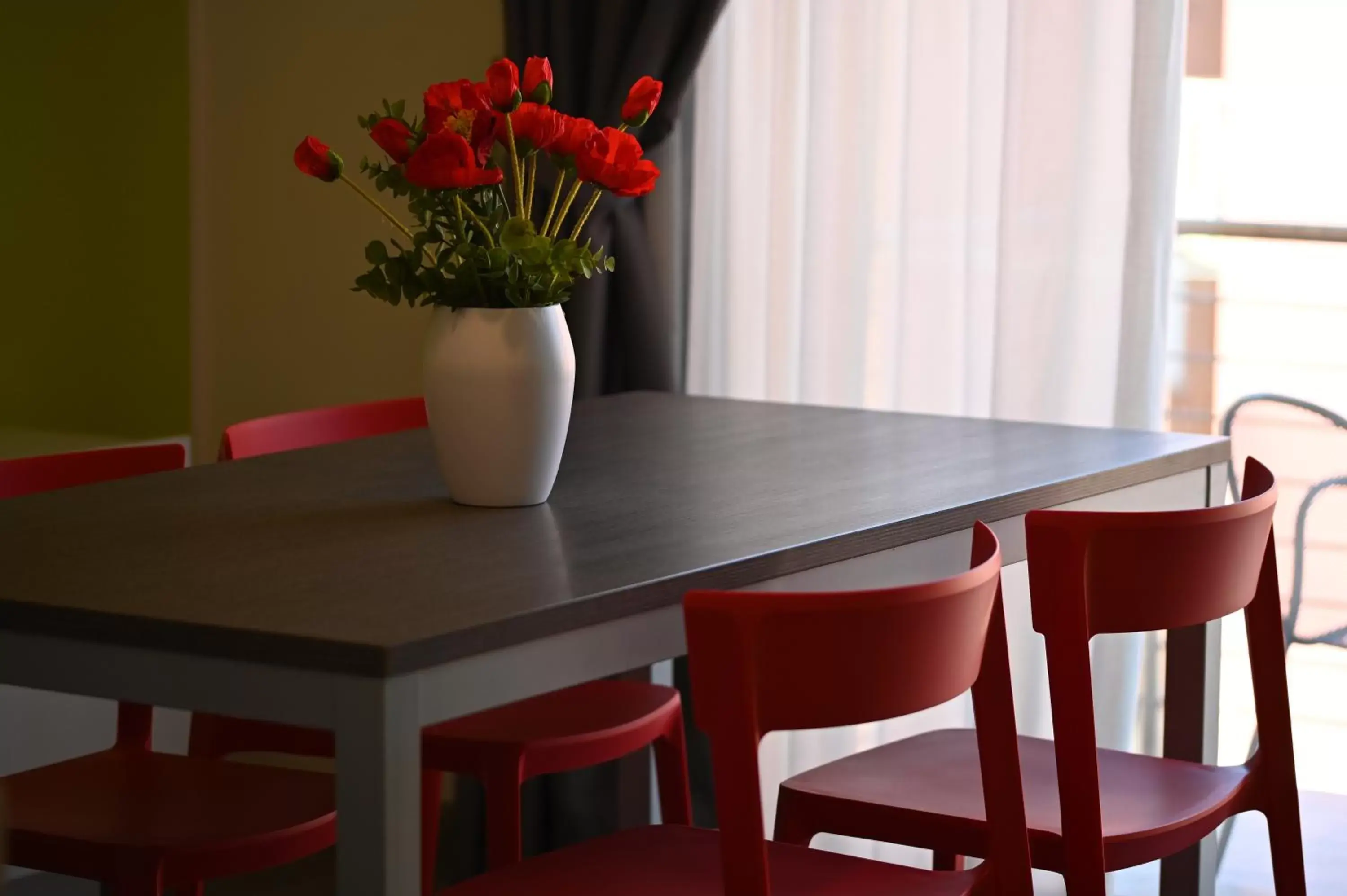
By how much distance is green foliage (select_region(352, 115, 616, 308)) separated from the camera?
75.9 inches

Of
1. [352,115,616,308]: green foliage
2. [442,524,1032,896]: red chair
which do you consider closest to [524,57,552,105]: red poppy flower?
[352,115,616,308]: green foliage

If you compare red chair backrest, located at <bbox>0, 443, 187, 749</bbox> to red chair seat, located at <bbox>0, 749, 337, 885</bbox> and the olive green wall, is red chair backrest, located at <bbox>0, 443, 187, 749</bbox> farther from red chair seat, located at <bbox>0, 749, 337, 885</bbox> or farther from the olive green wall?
the olive green wall

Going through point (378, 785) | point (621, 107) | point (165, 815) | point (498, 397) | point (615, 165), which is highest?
point (621, 107)

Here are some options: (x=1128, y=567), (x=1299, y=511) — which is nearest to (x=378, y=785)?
(x=1128, y=567)

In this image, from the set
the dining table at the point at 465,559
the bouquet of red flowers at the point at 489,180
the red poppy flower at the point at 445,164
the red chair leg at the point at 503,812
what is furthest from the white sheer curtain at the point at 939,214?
the red poppy flower at the point at 445,164

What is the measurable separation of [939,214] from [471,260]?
1547mm

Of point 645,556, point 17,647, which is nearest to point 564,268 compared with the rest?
point 645,556

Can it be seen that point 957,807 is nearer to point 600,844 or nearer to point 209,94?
point 600,844

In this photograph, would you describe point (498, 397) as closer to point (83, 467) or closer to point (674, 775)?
point (83, 467)

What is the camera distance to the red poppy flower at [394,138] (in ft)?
6.16

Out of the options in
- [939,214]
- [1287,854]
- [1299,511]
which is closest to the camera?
[1287,854]

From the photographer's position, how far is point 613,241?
349 cm

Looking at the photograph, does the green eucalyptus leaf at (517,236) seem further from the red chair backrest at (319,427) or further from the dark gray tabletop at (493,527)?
the red chair backrest at (319,427)

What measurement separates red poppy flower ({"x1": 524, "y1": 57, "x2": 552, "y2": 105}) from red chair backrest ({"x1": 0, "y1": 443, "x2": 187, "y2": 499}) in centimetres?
68
